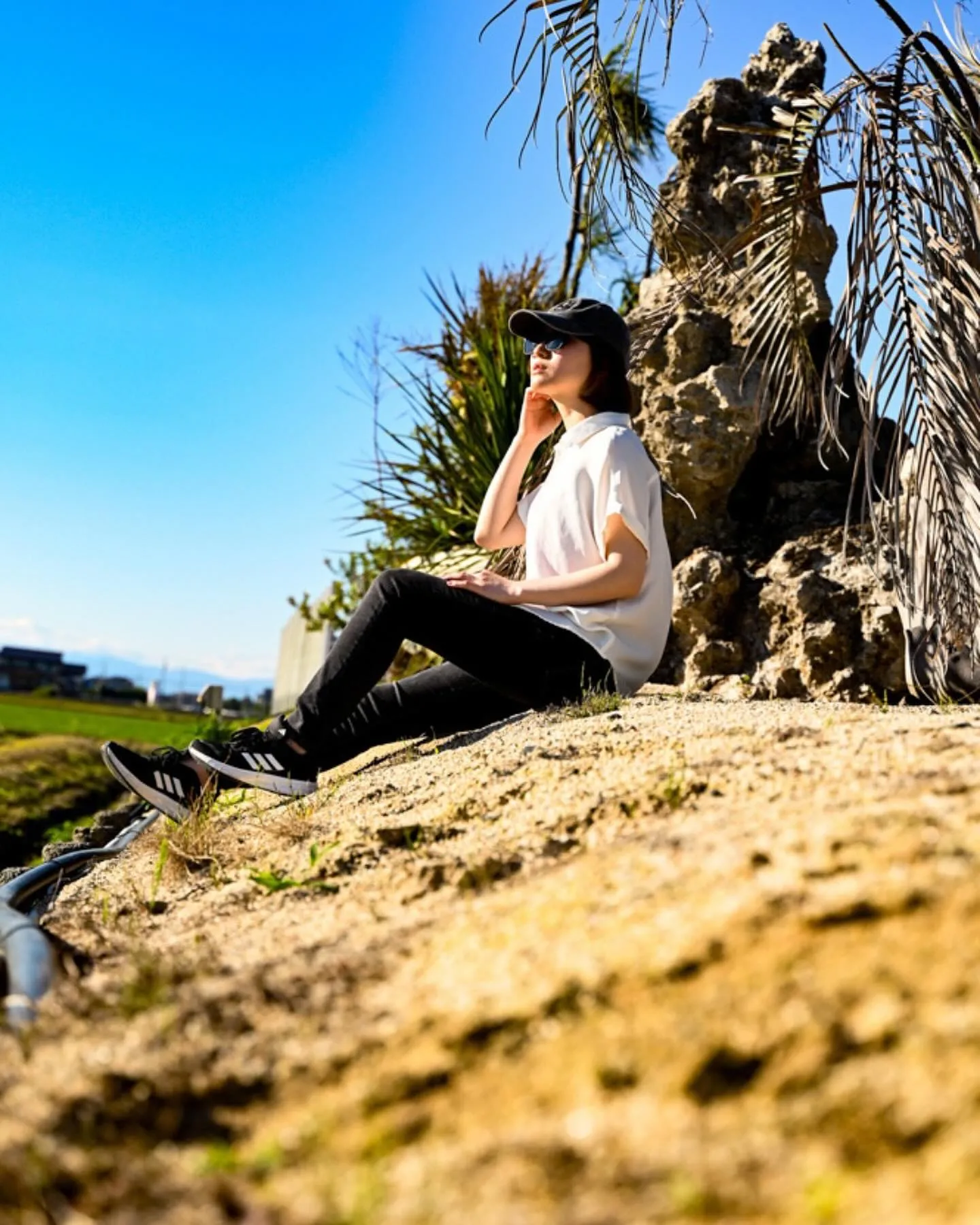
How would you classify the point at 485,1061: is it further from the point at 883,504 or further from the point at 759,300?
the point at 759,300

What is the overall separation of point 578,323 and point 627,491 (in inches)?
29.0

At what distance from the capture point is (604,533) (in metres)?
4.24

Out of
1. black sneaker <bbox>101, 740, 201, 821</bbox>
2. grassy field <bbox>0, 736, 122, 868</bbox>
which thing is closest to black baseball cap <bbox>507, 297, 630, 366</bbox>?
black sneaker <bbox>101, 740, 201, 821</bbox>

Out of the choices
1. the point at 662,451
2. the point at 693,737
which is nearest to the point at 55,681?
the point at 662,451

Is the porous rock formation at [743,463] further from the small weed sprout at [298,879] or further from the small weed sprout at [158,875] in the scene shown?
the small weed sprout at [298,879]

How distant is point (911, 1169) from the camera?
45.4 inches

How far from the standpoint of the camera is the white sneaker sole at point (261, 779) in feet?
13.3

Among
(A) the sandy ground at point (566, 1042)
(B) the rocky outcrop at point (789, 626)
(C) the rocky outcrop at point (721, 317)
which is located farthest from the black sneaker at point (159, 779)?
(C) the rocky outcrop at point (721, 317)

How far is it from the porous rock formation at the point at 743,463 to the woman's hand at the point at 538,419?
1.12 metres

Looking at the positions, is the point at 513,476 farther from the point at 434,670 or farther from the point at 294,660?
the point at 294,660

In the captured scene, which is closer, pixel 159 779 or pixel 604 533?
pixel 159 779

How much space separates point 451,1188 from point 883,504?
4.50m

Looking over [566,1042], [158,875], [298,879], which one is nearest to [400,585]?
[158,875]

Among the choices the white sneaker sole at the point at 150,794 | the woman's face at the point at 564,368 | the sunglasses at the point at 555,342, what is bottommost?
the white sneaker sole at the point at 150,794
